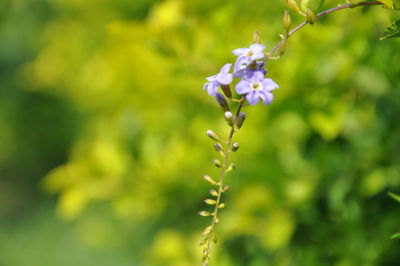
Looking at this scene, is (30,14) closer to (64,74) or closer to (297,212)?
(64,74)

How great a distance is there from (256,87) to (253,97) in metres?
0.04

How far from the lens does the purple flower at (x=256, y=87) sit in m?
1.16

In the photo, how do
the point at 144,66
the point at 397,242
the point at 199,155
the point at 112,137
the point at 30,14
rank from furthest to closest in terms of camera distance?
the point at 30,14 < the point at 112,137 < the point at 144,66 < the point at 199,155 < the point at 397,242

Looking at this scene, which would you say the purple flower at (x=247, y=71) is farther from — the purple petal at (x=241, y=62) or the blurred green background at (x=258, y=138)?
the blurred green background at (x=258, y=138)

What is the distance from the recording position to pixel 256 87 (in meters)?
1.19

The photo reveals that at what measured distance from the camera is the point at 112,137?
10.6 feet

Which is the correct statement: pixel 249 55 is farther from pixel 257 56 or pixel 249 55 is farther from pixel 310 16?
pixel 310 16

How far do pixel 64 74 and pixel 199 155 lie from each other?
2.97m

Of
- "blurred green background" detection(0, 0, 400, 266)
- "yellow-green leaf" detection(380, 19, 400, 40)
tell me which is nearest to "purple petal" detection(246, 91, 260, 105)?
"yellow-green leaf" detection(380, 19, 400, 40)

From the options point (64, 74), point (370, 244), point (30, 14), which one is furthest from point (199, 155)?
point (64, 74)

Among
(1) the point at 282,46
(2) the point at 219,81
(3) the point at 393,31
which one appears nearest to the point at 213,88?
(2) the point at 219,81

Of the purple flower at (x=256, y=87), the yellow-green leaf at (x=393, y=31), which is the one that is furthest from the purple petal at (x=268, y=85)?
the yellow-green leaf at (x=393, y=31)

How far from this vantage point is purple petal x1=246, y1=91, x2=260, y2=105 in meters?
1.15

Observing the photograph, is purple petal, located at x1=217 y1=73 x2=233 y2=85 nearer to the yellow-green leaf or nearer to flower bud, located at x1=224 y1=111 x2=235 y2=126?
flower bud, located at x1=224 y1=111 x2=235 y2=126
